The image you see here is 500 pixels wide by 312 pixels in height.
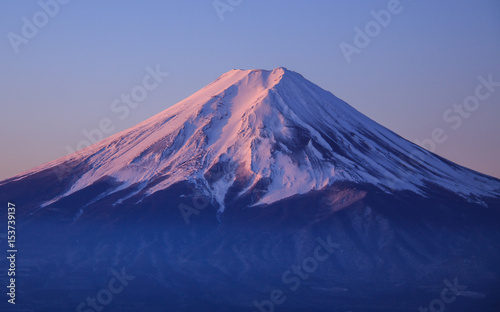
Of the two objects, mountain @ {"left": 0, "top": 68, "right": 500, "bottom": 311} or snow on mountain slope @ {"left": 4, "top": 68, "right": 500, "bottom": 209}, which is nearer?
mountain @ {"left": 0, "top": 68, "right": 500, "bottom": 311}

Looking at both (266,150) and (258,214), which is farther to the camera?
(266,150)

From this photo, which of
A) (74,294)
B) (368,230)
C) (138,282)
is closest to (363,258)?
(368,230)

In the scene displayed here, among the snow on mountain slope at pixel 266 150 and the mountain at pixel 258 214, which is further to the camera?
the snow on mountain slope at pixel 266 150

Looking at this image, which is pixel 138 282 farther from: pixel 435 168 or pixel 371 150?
pixel 435 168

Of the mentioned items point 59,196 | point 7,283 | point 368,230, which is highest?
point 59,196
